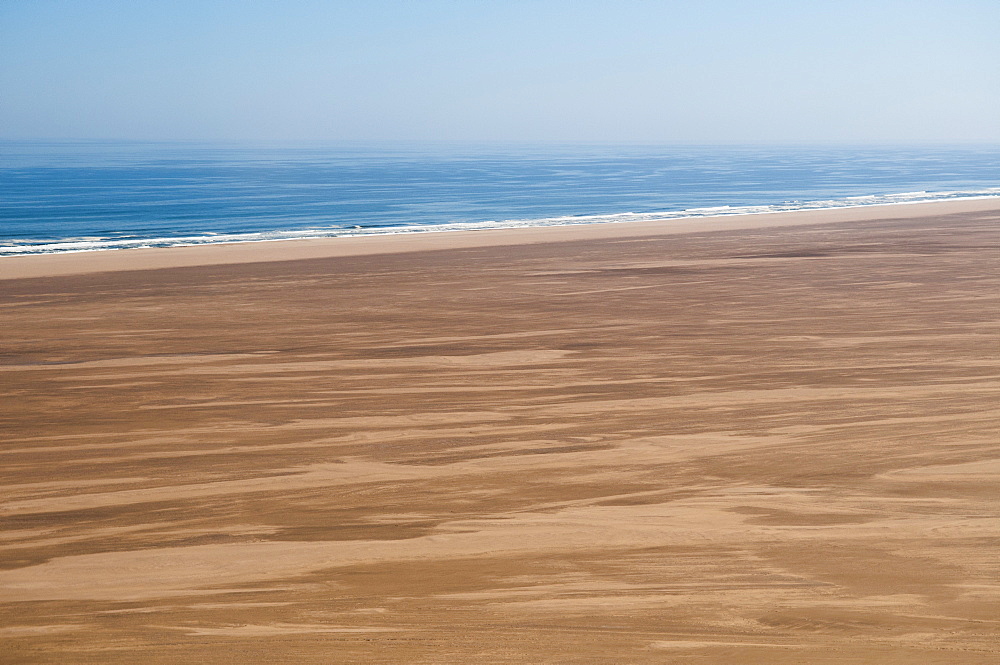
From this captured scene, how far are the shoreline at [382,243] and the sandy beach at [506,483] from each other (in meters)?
5.41

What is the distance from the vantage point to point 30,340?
936 cm

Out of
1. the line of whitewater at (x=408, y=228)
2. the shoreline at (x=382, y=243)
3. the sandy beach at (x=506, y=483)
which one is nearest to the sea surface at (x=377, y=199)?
the line of whitewater at (x=408, y=228)

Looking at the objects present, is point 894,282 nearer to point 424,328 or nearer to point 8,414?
point 424,328

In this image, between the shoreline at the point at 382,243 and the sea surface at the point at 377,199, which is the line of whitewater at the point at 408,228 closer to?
the sea surface at the point at 377,199

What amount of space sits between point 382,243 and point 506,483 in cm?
1523

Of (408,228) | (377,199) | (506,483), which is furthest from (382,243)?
(377,199)

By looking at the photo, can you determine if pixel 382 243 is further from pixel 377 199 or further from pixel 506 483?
pixel 377 199

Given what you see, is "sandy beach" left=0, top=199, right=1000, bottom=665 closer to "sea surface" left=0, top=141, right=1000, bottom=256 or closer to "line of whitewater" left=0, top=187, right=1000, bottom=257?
"line of whitewater" left=0, top=187, right=1000, bottom=257

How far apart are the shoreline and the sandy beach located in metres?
5.41

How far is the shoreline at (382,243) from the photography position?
16.1 metres

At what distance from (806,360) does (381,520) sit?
4.66 m

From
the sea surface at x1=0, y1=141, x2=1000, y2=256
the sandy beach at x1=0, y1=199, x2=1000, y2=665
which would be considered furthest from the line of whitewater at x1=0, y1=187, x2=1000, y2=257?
the sandy beach at x1=0, y1=199, x2=1000, y2=665

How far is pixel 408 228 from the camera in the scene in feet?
81.1

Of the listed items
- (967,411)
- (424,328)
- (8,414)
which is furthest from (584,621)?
(424,328)
